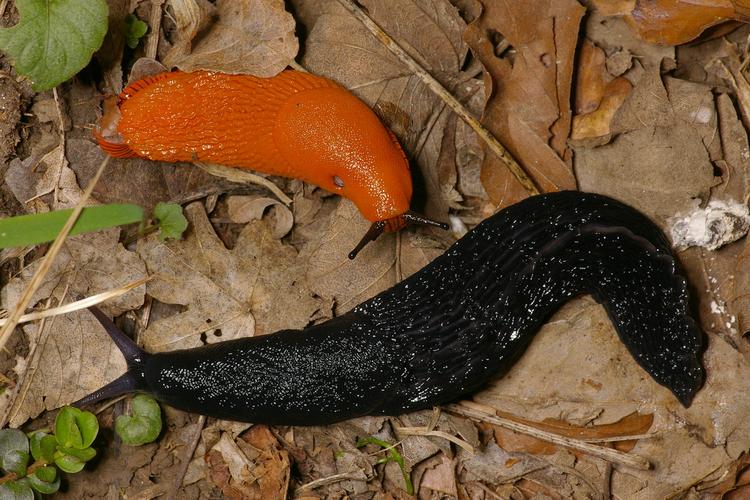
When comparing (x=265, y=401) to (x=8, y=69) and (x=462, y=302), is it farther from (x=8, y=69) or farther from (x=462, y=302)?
(x=8, y=69)

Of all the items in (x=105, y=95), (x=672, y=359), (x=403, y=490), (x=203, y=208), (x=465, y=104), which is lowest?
(x=403, y=490)

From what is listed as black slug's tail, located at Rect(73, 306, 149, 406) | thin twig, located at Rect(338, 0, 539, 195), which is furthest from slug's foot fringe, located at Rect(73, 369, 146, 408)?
thin twig, located at Rect(338, 0, 539, 195)

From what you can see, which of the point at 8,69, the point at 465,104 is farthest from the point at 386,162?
the point at 8,69

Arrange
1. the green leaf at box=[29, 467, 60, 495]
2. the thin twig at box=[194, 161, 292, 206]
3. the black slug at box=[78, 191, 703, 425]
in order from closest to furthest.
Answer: the black slug at box=[78, 191, 703, 425]
the green leaf at box=[29, 467, 60, 495]
the thin twig at box=[194, 161, 292, 206]

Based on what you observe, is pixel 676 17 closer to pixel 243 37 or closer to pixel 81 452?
pixel 243 37

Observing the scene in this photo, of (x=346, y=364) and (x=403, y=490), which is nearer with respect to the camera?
(x=346, y=364)

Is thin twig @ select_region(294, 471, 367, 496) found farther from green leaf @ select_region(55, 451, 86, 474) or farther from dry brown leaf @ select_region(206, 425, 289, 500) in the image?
green leaf @ select_region(55, 451, 86, 474)
